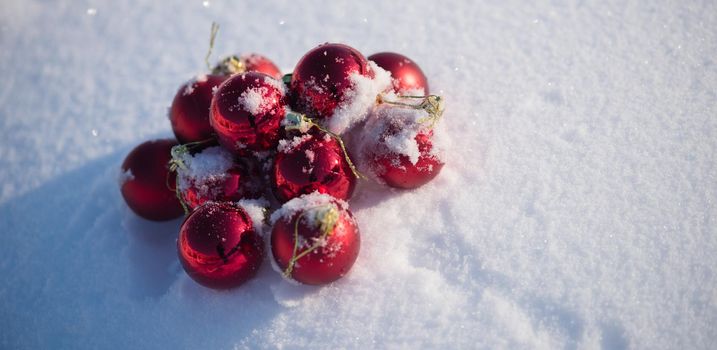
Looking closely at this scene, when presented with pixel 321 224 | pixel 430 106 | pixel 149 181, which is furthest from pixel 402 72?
pixel 149 181

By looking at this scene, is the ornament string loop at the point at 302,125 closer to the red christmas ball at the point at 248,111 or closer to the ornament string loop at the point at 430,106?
the red christmas ball at the point at 248,111

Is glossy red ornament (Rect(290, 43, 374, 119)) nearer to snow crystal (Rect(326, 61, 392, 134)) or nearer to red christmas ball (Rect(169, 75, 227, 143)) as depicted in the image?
snow crystal (Rect(326, 61, 392, 134))

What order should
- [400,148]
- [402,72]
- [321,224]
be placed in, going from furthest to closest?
1. [402,72]
2. [400,148]
3. [321,224]

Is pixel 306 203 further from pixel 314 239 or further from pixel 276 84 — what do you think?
pixel 276 84

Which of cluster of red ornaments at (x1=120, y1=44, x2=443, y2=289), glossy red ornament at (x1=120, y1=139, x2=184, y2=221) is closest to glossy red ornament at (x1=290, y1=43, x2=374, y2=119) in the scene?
cluster of red ornaments at (x1=120, y1=44, x2=443, y2=289)

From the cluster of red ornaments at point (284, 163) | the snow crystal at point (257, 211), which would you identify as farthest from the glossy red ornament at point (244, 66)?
the snow crystal at point (257, 211)

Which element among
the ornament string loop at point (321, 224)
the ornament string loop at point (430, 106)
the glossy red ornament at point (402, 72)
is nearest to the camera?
the ornament string loop at point (321, 224)

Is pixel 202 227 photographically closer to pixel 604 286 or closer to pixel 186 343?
pixel 186 343
